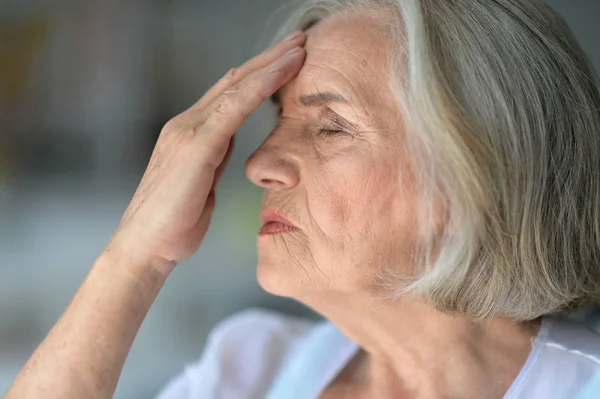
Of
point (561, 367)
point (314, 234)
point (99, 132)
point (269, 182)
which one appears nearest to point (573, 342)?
point (561, 367)

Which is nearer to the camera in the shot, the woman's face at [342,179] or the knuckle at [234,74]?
the woman's face at [342,179]

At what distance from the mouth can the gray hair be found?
0.19 meters

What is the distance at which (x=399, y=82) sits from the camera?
3.28 ft

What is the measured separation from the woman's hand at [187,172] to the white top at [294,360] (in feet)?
1.06

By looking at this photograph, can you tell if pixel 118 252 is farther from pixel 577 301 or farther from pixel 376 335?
pixel 577 301

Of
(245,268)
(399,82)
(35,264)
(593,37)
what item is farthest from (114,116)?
(593,37)

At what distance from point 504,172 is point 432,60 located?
0.20 m

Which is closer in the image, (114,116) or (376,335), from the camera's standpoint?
(376,335)

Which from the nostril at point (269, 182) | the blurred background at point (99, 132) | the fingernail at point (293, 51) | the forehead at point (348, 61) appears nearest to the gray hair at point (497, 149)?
the forehead at point (348, 61)

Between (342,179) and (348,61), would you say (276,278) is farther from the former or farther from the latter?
(348,61)

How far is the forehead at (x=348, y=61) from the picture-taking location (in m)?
1.03

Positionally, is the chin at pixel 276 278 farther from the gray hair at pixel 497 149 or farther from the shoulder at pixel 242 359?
the shoulder at pixel 242 359

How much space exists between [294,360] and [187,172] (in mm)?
492

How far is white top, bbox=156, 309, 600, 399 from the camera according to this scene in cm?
105
